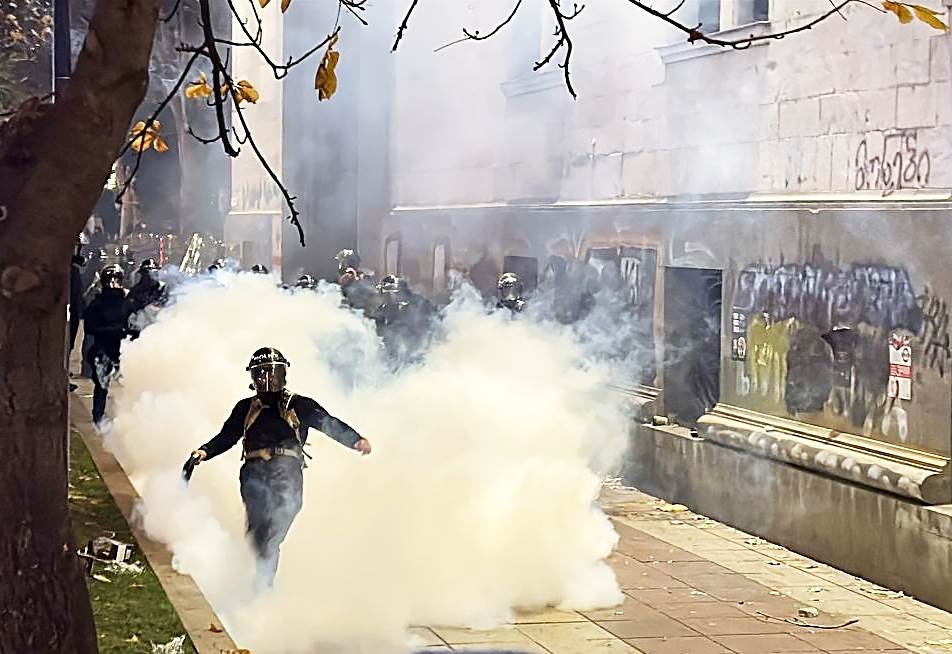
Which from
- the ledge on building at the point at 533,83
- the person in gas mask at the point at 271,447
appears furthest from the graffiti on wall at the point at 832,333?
the ledge on building at the point at 533,83

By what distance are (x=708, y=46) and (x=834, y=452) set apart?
3179mm

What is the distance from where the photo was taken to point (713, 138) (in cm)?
1073

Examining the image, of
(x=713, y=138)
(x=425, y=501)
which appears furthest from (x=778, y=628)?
(x=713, y=138)

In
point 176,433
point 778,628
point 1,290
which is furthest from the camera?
point 176,433

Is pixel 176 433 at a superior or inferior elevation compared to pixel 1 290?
inferior

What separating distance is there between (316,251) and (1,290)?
1614 cm

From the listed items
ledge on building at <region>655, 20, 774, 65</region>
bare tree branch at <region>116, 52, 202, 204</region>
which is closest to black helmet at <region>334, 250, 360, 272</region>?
ledge on building at <region>655, 20, 774, 65</region>

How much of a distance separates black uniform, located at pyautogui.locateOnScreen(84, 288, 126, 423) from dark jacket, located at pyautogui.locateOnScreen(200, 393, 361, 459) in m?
7.10

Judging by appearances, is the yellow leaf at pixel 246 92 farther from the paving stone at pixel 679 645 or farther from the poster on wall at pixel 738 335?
the poster on wall at pixel 738 335

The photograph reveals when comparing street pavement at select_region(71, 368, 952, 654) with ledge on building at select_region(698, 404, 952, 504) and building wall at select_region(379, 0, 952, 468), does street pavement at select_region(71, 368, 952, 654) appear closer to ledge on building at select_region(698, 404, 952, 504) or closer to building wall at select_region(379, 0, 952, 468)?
ledge on building at select_region(698, 404, 952, 504)

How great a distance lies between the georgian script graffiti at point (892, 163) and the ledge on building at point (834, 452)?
1512 mm

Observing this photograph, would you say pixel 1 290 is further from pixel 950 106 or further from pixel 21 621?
pixel 950 106

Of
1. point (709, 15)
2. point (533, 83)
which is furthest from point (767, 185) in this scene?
point (533, 83)

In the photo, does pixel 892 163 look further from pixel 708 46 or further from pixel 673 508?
pixel 673 508
